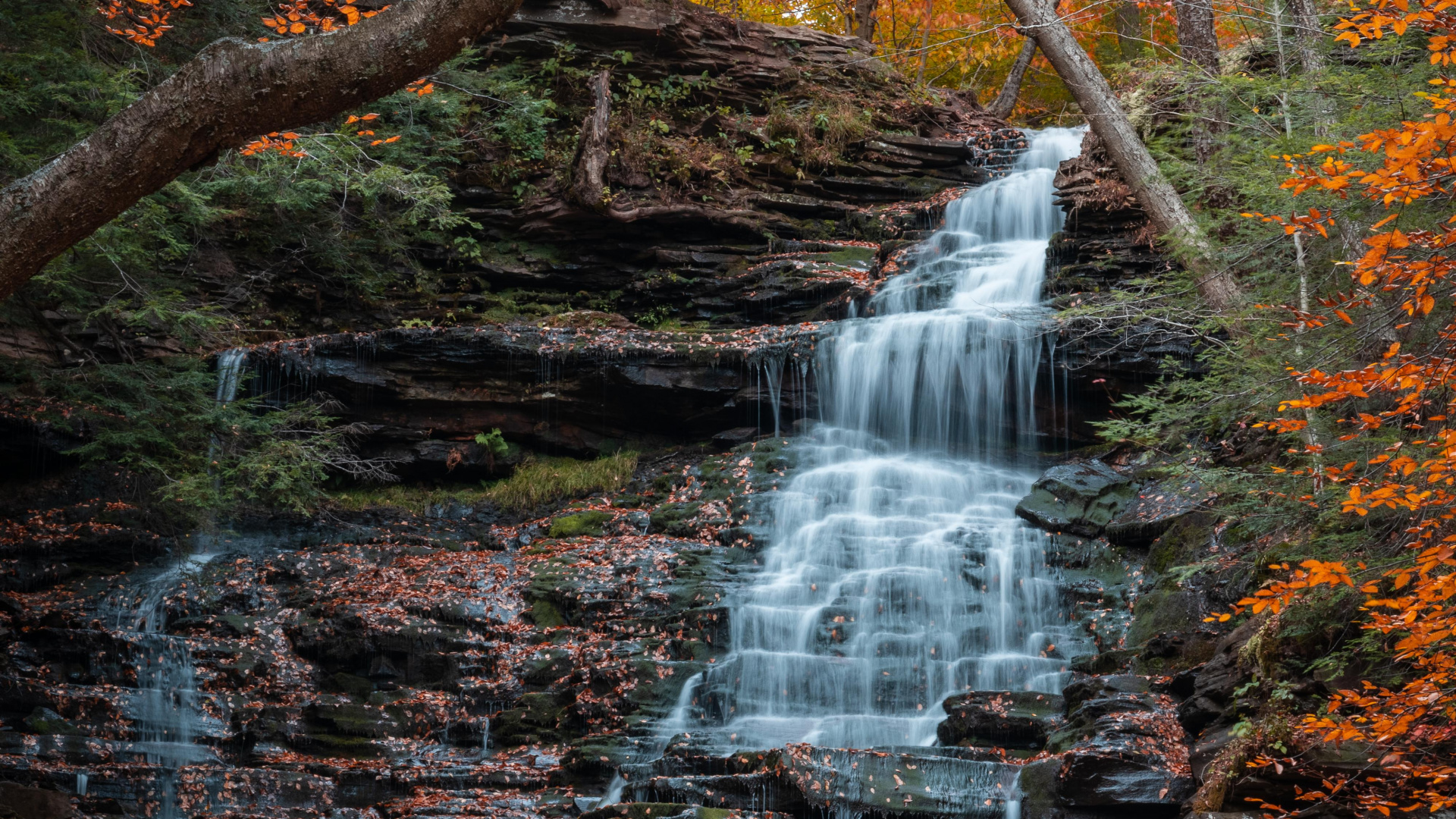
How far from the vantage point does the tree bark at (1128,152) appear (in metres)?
7.85

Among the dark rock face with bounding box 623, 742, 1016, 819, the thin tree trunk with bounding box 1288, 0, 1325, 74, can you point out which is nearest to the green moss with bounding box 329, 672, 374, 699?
Result: the dark rock face with bounding box 623, 742, 1016, 819

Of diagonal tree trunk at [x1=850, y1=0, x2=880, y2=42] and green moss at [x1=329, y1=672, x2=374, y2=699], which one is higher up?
diagonal tree trunk at [x1=850, y1=0, x2=880, y2=42]

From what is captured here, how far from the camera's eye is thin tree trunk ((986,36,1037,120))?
22.1 metres

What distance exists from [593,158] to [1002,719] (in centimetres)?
1015

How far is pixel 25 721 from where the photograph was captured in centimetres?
794

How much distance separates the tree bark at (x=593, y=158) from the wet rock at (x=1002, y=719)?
940cm

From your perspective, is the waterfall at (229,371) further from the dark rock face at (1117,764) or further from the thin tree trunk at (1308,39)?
the thin tree trunk at (1308,39)

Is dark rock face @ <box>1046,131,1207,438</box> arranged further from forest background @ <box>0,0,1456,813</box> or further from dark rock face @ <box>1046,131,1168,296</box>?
forest background @ <box>0,0,1456,813</box>

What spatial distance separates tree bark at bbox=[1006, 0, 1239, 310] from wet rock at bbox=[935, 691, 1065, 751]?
3.36m

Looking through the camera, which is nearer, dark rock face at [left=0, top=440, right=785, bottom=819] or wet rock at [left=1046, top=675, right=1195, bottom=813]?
wet rock at [left=1046, top=675, right=1195, bottom=813]

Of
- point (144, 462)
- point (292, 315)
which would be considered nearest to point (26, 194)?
point (144, 462)

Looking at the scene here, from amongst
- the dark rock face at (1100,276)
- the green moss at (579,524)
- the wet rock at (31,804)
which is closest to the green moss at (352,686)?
the wet rock at (31,804)

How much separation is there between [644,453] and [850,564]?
4471 millimetres

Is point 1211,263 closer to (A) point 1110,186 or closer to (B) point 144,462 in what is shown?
(A) point 1110,186
